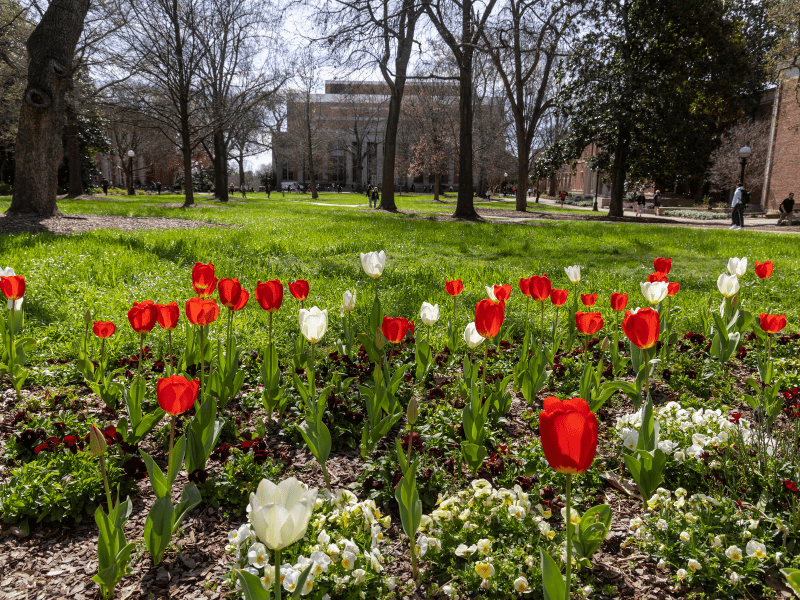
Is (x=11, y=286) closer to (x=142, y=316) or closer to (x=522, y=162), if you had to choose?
(x=142, y=316)

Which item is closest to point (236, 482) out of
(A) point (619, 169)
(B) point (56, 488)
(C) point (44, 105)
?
(B) point (56, 488)

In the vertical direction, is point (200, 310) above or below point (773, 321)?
above

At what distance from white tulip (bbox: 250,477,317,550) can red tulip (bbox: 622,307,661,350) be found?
1.34m

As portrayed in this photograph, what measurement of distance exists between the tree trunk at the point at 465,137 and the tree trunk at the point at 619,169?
9.09 metres

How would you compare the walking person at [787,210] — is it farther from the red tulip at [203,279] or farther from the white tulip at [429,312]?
the red tulip at [203,279]

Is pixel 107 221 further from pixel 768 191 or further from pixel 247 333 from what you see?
pixel 768 191

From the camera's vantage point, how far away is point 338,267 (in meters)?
6.68

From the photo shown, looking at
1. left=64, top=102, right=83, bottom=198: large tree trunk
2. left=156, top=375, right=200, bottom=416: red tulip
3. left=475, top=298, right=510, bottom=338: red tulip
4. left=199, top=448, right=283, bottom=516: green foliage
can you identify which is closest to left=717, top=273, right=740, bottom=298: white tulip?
left=475, top=298, right=510, bottom=338: red tulip

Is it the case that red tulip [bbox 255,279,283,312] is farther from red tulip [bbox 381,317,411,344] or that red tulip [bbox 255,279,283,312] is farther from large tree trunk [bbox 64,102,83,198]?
large tree trunk [bbox 64,102,83,198]

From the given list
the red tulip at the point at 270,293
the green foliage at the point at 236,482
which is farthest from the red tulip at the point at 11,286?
the green foliage at the point at 236,482

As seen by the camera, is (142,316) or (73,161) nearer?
(142,316)

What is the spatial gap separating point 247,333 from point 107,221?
28.4ft

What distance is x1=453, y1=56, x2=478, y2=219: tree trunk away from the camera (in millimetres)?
15383

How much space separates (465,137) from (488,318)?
15117 millimetres
